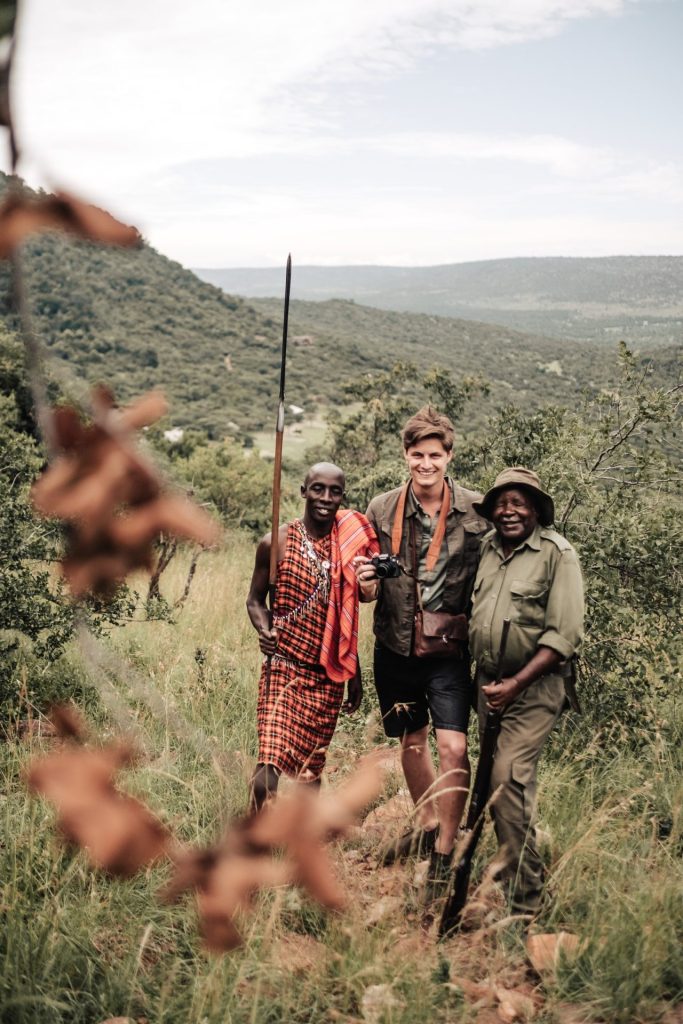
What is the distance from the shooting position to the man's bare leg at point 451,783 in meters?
2.77

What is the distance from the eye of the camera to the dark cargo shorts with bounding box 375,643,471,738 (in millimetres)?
2855

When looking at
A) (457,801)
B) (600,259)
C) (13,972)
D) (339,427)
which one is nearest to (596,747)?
(457,801)

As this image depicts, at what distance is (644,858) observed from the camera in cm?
274

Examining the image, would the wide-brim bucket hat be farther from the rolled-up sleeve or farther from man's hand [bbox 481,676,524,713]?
man's hand [bbox 481,676,524,713]

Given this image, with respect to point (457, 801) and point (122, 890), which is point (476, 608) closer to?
point (457, 801)

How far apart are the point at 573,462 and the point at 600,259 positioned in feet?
359

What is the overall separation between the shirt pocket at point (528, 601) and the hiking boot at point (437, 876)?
88cm

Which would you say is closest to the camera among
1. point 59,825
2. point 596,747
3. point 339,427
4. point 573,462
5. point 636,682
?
point 59,825

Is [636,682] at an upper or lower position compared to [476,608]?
lower

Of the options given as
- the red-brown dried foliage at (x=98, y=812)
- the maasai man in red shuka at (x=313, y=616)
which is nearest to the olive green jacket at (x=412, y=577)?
the maasai man in red shuka at (x=313, y=616)

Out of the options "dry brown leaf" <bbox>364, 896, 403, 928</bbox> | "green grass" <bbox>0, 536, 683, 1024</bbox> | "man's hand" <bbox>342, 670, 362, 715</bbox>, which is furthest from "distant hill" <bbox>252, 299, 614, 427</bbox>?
"dry brown leaf" <bbox>364, 896, 403, 928</bbox>

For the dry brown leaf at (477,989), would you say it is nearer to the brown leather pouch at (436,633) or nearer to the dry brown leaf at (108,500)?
the brown leather pouch at (436,633)

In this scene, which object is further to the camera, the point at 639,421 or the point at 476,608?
the point at 639,421

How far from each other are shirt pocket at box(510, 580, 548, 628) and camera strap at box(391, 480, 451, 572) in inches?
13.9
